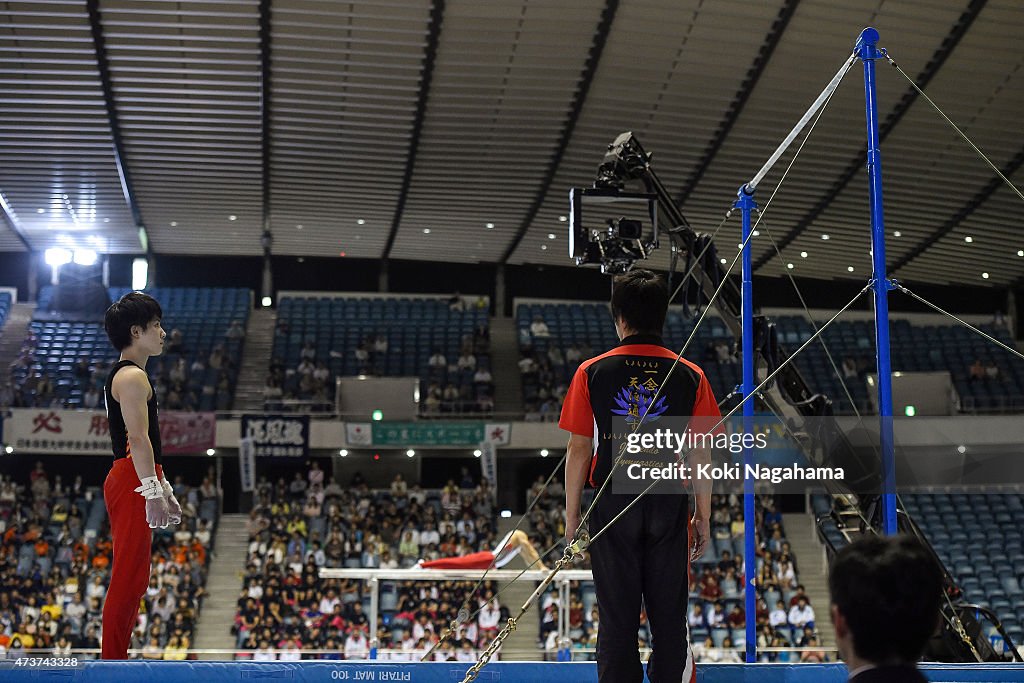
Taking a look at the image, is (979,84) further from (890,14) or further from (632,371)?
(632,371)

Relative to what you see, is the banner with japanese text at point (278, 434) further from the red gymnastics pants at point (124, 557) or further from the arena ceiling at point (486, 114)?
the red gymnastics pants at point (124, 557)

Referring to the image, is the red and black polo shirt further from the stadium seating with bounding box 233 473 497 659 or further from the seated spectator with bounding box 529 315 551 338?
the seated spectator with bounding box 529 315 551 338

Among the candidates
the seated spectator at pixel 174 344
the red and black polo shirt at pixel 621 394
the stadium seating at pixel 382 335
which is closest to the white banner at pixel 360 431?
the stadium seating at pixel 382 335

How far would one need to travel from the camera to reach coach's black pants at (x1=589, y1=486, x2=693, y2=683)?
3451mm

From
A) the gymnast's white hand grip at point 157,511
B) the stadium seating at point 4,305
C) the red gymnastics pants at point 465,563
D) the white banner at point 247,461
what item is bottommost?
the gymnast's white hand grip at point 157,511

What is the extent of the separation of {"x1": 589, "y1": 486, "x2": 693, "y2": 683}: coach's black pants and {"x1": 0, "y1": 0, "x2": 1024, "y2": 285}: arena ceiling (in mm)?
10116

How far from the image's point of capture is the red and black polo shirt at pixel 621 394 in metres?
3.66

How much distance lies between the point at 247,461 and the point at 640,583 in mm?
17337

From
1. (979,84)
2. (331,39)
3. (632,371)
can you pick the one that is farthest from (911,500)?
(632,371)

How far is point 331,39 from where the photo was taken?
15.9 meters

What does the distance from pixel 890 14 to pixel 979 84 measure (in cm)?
252

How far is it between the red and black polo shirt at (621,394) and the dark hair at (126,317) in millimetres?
1725

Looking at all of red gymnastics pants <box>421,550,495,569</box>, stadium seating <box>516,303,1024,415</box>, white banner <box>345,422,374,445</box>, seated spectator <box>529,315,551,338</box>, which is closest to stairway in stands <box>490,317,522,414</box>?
stadium seating <box>516,303,1024,415</box>

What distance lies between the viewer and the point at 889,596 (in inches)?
70.2
